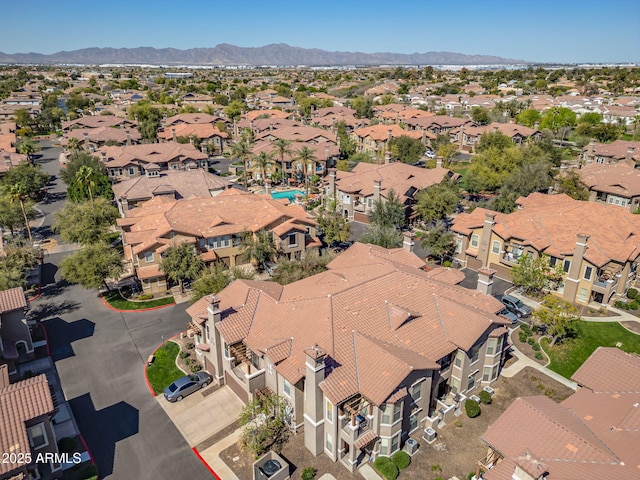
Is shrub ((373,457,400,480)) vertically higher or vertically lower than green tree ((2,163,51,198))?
lower

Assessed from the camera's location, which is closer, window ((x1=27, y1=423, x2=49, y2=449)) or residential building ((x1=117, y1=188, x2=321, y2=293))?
window ((x1=27, y1=423, x2=49, y2=449))

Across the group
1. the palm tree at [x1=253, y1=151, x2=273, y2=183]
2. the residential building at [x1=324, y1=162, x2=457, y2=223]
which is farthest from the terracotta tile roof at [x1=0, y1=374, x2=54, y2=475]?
the palm tree at [x1=253, y1=151, x2=273, y2=183]

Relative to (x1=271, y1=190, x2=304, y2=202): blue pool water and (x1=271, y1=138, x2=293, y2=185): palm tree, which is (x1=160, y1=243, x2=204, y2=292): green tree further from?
(x1=271, y1=138, x2=293, y2=185): palm tree

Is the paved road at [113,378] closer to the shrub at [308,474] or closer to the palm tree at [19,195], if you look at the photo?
the shrub at [308,474]

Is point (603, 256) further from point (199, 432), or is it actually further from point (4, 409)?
point (4, 409)

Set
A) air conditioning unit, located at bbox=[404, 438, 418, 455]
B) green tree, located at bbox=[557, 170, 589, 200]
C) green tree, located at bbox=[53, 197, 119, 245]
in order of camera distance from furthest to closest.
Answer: green tree, located at bbox=[557, 170, 589, 200], green tree, located at bbox=[53, 197, 119, 245], air conditioning unit, located at bbox=[404, 438, 418, 455]

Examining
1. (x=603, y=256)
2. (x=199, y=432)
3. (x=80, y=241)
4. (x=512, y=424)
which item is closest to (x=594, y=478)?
(x=512, y=424)
